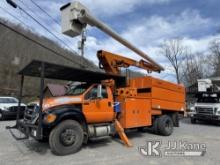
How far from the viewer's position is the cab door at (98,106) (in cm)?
752

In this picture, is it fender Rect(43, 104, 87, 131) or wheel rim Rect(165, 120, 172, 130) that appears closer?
fender Rect(43, 104, 87, 131)

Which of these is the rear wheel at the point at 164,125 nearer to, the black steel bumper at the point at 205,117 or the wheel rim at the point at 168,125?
the wheel rim at the point at 168,125

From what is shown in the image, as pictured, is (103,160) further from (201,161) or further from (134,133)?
(134,133)

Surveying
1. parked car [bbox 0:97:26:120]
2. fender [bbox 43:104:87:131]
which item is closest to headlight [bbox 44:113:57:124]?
fender [bbox 43:104:87:131]

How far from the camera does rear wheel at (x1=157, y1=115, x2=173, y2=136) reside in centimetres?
998

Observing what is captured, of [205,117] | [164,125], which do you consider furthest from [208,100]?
[164,125]

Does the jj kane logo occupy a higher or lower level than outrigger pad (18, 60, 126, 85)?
lower

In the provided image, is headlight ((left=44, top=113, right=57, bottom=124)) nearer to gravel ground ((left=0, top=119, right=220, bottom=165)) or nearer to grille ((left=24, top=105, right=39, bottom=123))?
grille ((left=24, top=105, right=39, bottom=123))

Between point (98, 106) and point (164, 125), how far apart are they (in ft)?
12.0

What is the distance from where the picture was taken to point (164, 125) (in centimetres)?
1005

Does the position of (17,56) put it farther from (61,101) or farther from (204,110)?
(61,101)

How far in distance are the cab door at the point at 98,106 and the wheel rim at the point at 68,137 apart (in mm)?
789

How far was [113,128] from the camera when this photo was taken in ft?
27.1

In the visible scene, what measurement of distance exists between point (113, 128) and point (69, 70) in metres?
2.55
